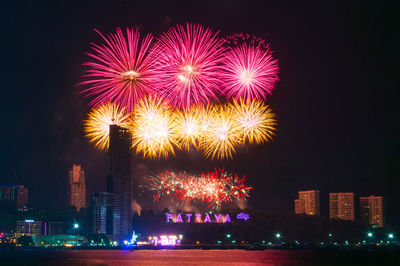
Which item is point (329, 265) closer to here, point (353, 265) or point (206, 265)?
point (353, 265)

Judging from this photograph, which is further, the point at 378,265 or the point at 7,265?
the point at 378,265

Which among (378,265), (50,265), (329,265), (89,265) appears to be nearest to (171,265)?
(89,265)

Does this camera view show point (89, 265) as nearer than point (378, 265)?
Yes

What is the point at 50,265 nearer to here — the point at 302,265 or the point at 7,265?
the point at 7,265

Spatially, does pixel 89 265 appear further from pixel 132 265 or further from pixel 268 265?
pixel 268 265

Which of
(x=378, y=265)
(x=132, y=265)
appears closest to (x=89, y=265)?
(x=132, y=265)

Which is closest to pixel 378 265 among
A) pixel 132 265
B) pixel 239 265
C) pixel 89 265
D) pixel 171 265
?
pixel 239 265

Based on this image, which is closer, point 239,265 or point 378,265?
point 239,265
